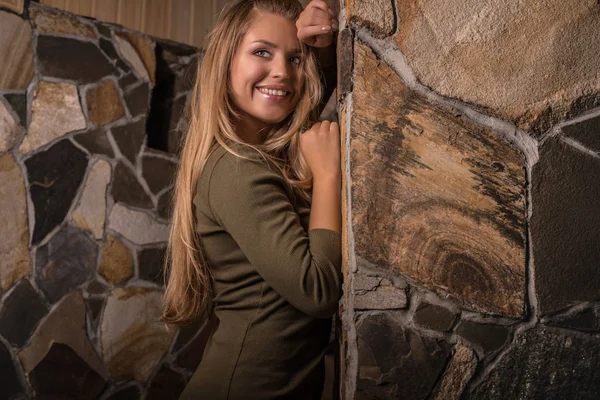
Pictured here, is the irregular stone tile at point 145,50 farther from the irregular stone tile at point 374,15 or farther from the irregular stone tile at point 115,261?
the irregular stone tile at point 374,15

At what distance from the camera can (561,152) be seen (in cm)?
120

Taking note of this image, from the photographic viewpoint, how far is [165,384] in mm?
3121

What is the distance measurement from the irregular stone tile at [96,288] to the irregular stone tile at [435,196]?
2225 millimetres

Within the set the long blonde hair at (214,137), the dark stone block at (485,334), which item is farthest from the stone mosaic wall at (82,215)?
the dark stone block at (485,334)

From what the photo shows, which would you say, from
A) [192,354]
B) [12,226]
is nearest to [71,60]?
[12,226]

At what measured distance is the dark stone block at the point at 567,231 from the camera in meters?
1.20

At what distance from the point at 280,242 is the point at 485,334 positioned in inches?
21.1

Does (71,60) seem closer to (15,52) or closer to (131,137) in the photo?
(15,52)

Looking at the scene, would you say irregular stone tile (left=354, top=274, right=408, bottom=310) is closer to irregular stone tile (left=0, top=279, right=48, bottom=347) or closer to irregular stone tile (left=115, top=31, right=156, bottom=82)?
irregular stone tile (left=0, top=279, right=48, bottom=347)

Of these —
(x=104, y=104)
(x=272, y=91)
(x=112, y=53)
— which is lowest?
(x=272, y=91)

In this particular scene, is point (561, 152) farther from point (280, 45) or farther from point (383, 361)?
point (280, 45)

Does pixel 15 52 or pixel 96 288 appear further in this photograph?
pixel 96 288

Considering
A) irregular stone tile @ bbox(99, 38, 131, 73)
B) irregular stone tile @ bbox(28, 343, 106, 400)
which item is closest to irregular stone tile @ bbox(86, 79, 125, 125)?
irregular stone tile @ bbox(99, 38, 131, 73)

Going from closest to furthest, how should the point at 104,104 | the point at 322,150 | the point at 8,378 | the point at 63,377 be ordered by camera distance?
the point at 322,150
the point at 8,378
the point at 63,377
the point at 104,104
